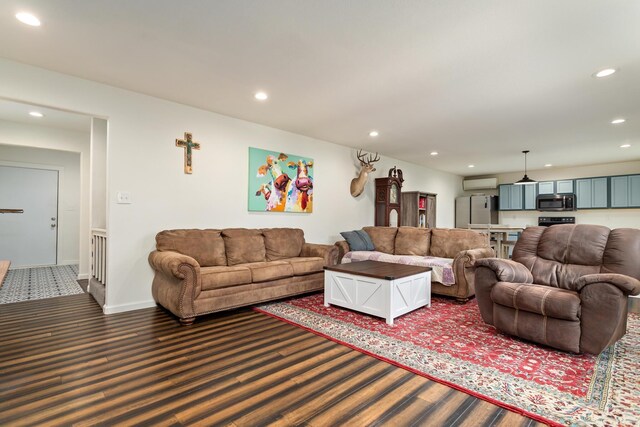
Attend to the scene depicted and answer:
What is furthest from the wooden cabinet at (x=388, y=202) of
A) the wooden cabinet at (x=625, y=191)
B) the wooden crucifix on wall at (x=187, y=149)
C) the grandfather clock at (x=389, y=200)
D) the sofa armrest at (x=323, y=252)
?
the wooden cabinet at (x=625, y=191)

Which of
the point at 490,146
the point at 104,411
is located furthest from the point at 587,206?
the point at 104,411

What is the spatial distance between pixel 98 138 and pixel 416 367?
4709 millimetres

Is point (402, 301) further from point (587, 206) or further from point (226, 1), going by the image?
point (587, 206)

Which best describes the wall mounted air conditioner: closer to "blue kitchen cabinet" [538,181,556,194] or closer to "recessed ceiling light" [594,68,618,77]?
"blue kitchen cabinet" [538,181,556,194]

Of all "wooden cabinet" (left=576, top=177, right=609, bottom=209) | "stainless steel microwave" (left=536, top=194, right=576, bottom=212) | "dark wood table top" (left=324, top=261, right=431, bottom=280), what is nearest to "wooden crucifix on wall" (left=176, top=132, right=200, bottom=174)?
"dark wood table top" (left=324, top=261, right=431, bottom=280)

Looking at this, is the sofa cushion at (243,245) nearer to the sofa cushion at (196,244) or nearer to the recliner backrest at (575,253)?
the sofa cushion at (196,244)

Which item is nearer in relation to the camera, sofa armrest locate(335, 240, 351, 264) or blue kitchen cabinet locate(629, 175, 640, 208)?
sofa armrest locate(335, 240, 351, 264)

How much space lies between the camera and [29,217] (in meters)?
A: 6.03

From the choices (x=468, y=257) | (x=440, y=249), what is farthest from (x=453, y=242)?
(x=468, y=257)

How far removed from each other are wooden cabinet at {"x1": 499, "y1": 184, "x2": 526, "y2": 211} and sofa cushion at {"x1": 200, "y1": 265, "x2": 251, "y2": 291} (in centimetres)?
802

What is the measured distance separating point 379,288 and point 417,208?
4.35 metres

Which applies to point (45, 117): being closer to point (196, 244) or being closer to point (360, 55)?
point (196, 244)

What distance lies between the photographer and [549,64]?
2730mm

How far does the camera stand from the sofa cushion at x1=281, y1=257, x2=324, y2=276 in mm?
3990
